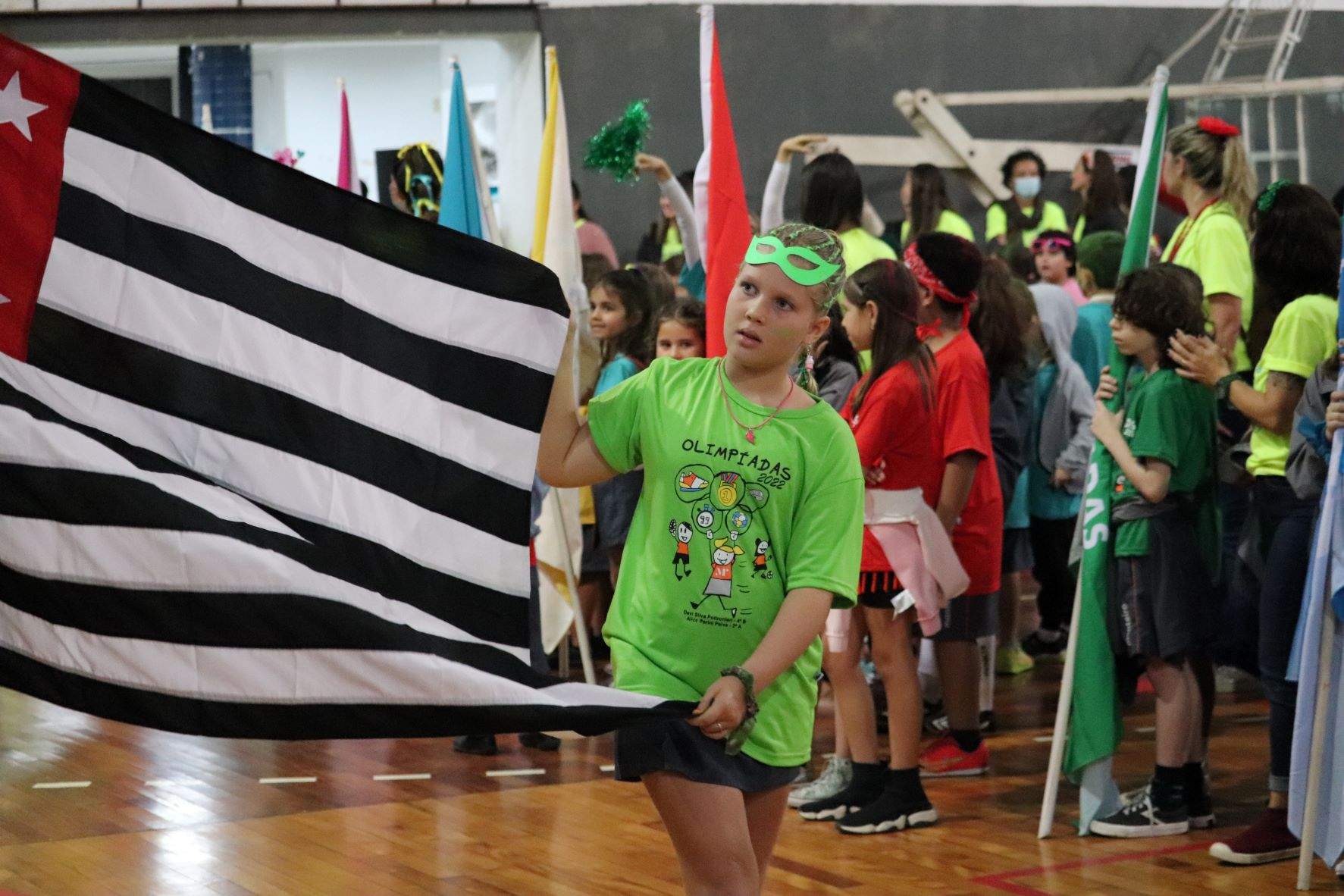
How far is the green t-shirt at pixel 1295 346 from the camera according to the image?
495cm

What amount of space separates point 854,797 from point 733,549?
261 centimetres

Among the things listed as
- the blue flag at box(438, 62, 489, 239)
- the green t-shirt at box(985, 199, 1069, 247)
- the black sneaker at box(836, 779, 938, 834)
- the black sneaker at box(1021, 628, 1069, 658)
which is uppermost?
the green t-shirt at box(985, 199, 1069, 247)

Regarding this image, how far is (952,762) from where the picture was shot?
6.04 meters

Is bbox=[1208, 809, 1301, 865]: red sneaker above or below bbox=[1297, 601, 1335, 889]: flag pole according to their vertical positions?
below

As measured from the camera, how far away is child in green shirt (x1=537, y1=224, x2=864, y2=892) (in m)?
3.00

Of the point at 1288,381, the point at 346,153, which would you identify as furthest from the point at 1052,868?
the point at 346,153

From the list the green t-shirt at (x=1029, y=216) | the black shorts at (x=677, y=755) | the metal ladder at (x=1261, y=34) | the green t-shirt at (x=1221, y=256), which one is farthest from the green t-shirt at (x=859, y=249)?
the metal ladder at (x=1261, y=34)

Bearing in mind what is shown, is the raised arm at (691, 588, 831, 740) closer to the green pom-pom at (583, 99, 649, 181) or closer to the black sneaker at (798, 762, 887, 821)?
the black sneaker at (798, 762, 887, 821)

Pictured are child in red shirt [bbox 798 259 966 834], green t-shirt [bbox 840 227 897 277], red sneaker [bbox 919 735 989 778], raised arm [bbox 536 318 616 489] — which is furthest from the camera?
green t-shirt [bbox 840 227 897 277]

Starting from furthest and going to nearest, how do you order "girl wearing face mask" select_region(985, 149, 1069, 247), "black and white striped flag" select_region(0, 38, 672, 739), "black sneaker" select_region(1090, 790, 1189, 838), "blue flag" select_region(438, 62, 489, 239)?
"girl wearing face mask" select_region(985, 149, 1069, 247) → "blue flag" select_region(438, 62, 489, 239) → "black sneaker" select_region(1090, 790, 1189, 838) → "black and white striped flag" select_region(0, 38, 672, 739)

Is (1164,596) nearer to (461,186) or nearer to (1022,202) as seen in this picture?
(461,186)

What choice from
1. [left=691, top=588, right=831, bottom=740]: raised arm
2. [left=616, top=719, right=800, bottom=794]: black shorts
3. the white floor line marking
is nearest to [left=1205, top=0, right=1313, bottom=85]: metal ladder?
Result: the white floor line marking

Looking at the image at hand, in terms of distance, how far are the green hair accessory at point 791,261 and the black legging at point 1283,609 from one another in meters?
2.31

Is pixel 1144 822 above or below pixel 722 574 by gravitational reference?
below
